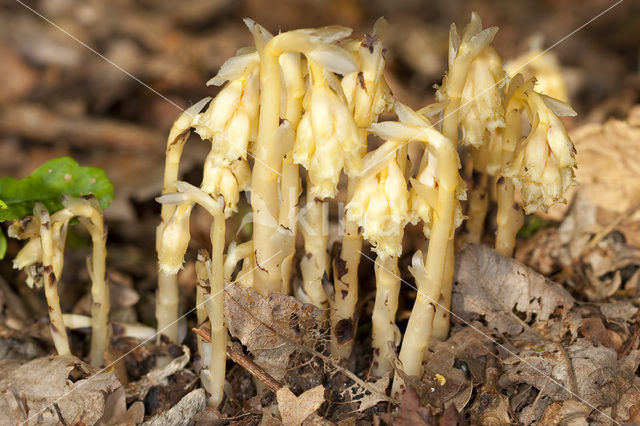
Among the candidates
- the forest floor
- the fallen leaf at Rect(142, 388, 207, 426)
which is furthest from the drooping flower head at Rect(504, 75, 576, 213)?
the fallen leaf at Rect(142, 388, 207, 426)

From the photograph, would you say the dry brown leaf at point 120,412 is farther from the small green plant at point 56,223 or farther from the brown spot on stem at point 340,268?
the brown spot on stem at point 340,268

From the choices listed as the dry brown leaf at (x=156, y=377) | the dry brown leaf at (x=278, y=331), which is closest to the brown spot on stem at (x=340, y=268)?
the dry brown leaf at (x=278, y=331)

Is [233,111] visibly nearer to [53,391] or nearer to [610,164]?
[53,391]

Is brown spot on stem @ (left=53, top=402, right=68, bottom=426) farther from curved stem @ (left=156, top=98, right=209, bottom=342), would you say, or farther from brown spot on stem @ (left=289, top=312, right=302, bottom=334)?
brown spot on stem @ (left=289, top=312, right=302, bottom=334)

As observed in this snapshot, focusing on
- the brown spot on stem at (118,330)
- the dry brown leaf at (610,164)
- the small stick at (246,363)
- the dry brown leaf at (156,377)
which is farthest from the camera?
the dry brown leaf at (610,164)

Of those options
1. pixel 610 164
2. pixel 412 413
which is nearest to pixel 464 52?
pixel 412 413

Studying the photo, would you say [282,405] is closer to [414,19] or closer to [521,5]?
[414,19]

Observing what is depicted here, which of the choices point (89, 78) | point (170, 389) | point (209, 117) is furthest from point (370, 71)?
point (89, 78)
